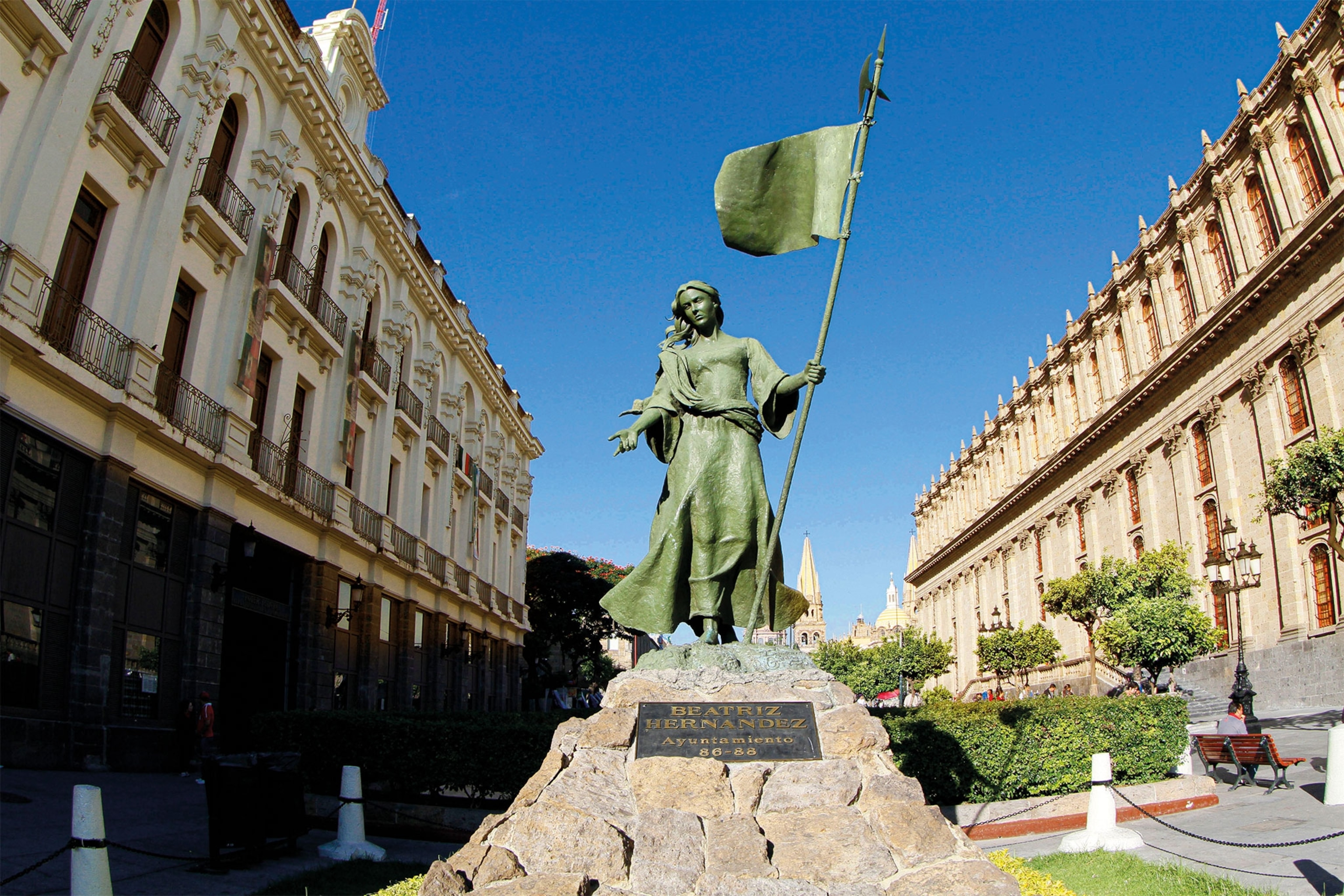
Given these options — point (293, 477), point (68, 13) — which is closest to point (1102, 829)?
point (68, 13)

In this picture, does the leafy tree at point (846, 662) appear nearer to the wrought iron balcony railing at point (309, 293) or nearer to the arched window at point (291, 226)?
the wrought iron balcony railing at point (309, 293)

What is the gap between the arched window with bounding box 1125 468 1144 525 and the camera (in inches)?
1521

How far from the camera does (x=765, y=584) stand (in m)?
6.21

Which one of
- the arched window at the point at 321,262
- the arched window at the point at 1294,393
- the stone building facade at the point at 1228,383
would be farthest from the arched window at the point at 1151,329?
the arched window at the point at 321,262

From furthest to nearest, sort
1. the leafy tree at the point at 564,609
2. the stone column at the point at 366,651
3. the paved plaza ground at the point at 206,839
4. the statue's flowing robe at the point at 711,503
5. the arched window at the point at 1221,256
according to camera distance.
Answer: the leafy tree at the point at 564,609
the arched window at the point at 1221,256
the stone column at the point at 366,651
the paved plaza ground at the point at 206,839
the statue's flowing robe at the point at 711,503

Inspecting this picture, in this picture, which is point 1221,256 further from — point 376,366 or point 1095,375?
point 376,366

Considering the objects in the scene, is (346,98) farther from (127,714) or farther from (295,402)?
(127,714)

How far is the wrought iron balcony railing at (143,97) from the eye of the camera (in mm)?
13117

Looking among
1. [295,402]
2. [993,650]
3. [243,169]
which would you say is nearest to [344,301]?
[295,402]

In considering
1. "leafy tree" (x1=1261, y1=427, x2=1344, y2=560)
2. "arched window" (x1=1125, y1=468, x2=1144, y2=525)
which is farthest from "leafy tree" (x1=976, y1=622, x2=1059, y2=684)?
"leafy tree" (x1=1261, y1=427, x2=1344, y2=560)

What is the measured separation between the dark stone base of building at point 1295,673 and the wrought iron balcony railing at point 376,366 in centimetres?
2283

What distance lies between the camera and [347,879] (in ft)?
23.1

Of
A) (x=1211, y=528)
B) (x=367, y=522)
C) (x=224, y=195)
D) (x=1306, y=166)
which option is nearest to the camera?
(x=224, y=195)

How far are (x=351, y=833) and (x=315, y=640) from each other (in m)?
11.8
